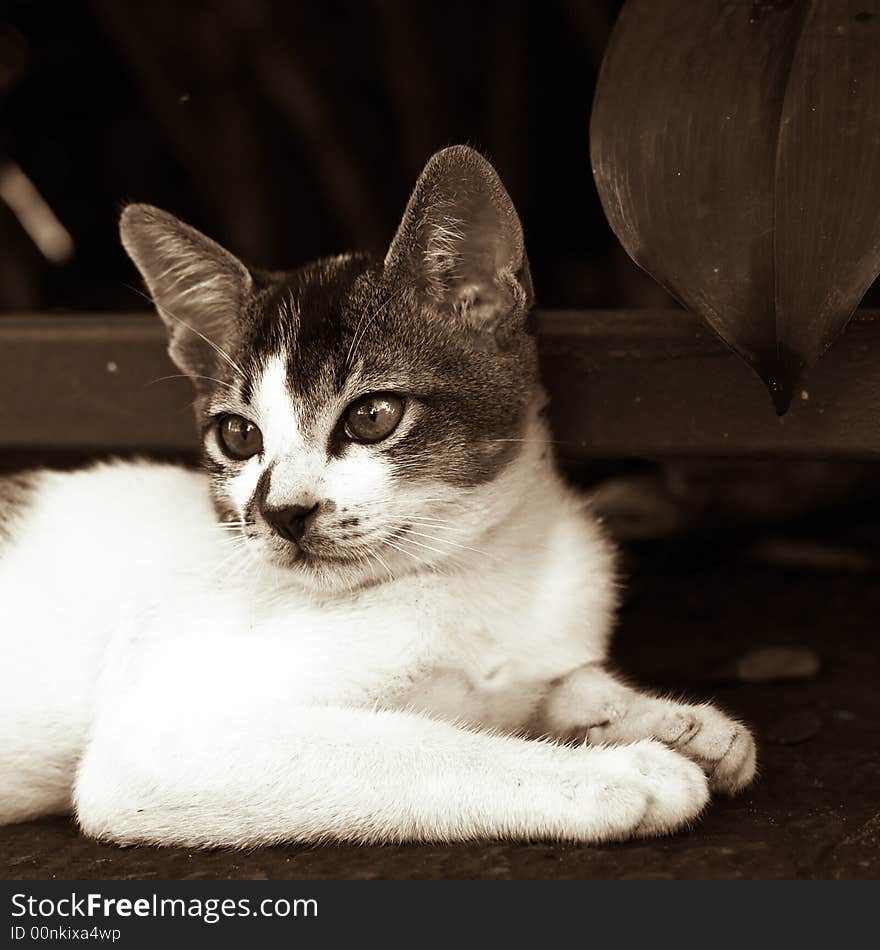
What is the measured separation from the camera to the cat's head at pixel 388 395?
1.44m

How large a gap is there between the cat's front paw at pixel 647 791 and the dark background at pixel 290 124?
1.91m

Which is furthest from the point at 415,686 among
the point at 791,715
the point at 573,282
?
the point at 573,282

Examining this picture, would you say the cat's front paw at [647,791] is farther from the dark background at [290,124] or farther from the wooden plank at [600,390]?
the dark background at [290,124]

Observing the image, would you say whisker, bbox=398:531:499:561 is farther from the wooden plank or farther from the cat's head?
the wooden plank

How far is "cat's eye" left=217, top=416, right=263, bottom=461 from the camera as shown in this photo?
5.20ft

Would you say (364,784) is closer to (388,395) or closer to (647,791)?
(647,791)

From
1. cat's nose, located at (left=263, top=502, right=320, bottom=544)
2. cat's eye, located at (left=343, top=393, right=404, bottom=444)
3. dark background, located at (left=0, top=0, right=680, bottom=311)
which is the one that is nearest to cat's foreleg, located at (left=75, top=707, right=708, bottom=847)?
cat's nose, located at (left=263, top=502, right=320, bottom=544)

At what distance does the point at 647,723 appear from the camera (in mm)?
1505

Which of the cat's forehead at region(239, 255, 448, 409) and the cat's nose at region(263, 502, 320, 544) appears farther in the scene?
the cat's forehead at region(239, 255, 448, 409)

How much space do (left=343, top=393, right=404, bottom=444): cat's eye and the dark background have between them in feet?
5.43

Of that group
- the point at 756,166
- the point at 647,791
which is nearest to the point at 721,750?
the point at 647,791

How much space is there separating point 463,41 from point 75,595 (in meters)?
2.29

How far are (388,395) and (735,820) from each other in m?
0.71

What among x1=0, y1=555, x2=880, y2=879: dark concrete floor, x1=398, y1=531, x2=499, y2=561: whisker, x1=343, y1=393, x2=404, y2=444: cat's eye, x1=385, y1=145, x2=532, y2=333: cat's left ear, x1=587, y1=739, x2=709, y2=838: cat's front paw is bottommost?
x1=0, y1=555, x2=880, y2=879: dark concrete floor
